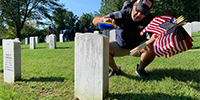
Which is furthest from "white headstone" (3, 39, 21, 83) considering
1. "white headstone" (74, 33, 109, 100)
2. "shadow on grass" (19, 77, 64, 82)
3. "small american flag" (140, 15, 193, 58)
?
"small american flag" (140, 15, 193, 58)

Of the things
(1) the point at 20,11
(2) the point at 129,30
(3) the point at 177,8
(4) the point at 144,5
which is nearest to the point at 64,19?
(1) the point at 20,11

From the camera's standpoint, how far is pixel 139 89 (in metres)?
2.15

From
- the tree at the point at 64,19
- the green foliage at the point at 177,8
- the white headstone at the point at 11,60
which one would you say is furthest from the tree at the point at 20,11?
the white headstone at the point at 11,60

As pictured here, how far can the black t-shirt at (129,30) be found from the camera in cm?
237

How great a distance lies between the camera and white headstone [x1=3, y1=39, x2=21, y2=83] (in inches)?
106

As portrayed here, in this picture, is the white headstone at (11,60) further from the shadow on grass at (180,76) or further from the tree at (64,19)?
the tree at (64,19)

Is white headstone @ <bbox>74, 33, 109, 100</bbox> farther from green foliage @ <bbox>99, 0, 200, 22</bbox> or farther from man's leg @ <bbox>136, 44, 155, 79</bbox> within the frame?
green foliage @ <bbox>99, 0, 200, 22</bbox>

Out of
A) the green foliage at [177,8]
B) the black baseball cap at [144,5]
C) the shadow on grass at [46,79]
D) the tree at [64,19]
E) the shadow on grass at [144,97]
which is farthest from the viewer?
the tree at [64,19]

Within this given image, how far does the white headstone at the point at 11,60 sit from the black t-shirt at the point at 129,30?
6.97 ft

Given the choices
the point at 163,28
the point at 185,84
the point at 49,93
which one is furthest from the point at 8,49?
the point at 185,84

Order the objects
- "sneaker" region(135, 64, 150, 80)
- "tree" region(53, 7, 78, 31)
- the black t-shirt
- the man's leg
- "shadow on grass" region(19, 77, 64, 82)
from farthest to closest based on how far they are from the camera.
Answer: "tree" region(53, 7, 78, 31) < "shadow on grass" region(19, 77, 64, 82) < "sneaker" region(135, 64, 150, 80) < the man's leg < the black t-shirt

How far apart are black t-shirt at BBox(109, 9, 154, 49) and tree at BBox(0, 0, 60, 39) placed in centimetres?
2191

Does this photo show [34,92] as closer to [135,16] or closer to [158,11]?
[135,16]

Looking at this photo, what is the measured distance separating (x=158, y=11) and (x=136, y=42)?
23958 millimetres
